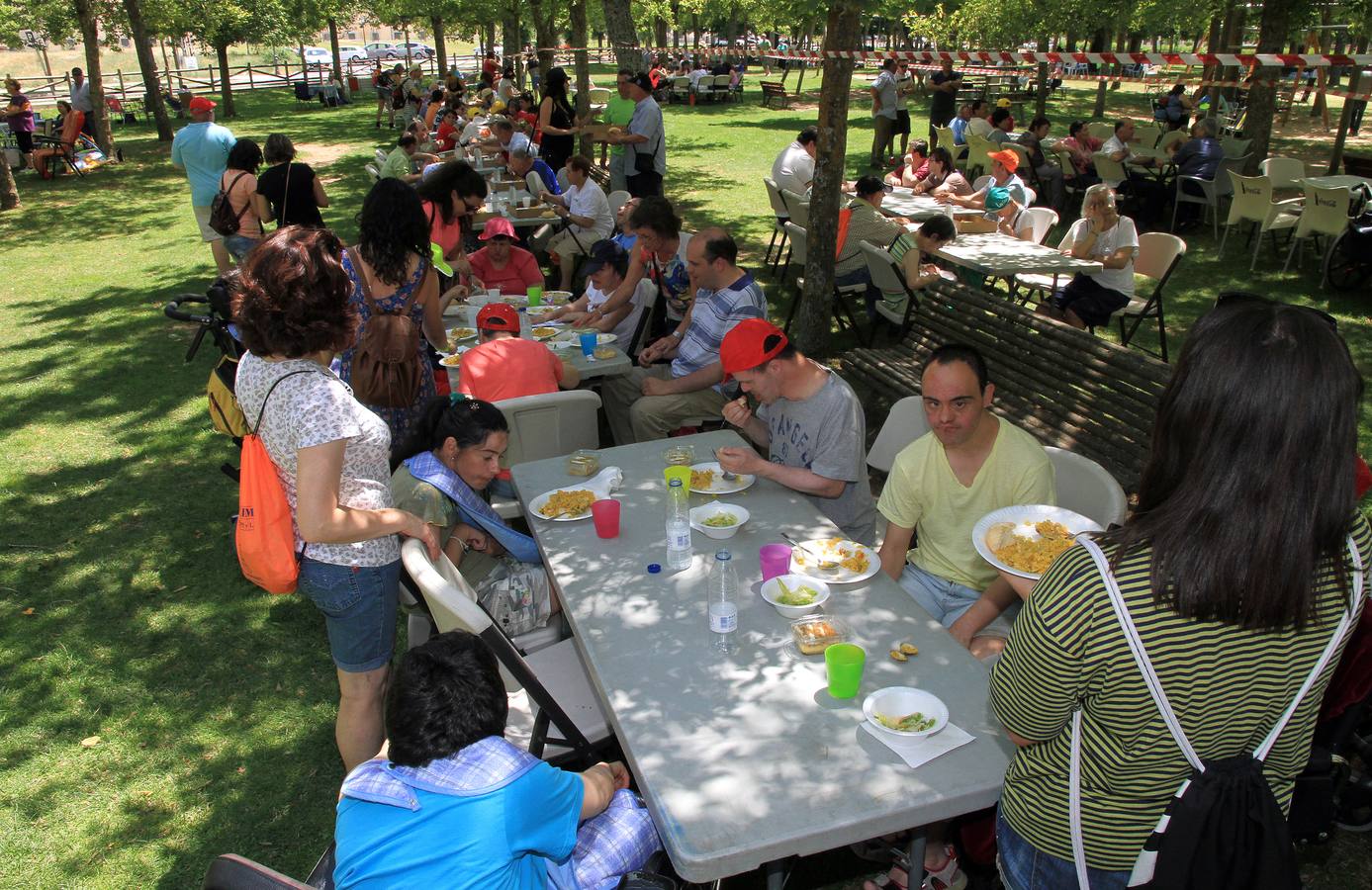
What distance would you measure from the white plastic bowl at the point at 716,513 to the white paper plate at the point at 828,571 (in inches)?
11.3

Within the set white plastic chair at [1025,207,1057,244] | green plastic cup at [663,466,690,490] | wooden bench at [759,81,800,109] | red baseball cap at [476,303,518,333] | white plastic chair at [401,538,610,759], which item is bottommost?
white plastic chair at [401,538,610,759]

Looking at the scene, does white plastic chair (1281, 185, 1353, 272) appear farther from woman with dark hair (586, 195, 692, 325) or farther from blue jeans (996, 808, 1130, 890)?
blue jeans (996, 808, 1130, 890)

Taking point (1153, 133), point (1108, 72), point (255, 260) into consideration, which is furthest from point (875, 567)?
point (1108, 72)

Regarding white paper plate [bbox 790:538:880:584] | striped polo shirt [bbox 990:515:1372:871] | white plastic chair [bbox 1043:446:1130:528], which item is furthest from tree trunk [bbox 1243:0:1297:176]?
striped polo shirt [bbox 990:515:1372:871]

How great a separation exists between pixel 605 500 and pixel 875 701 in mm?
1366

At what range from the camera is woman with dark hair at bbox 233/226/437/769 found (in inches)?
102

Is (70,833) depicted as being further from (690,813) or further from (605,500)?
(690,813)

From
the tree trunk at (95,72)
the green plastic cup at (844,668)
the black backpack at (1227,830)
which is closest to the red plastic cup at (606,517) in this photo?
the green plastic cup at (844,668)

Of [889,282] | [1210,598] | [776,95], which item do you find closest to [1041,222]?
[889,282]

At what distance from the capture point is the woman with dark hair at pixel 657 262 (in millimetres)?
6129

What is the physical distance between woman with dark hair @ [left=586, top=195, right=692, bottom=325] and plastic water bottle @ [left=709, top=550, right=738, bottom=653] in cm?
347

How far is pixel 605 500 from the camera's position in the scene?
344cm

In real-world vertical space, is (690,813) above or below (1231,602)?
below

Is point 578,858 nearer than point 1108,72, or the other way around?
point 578,858
